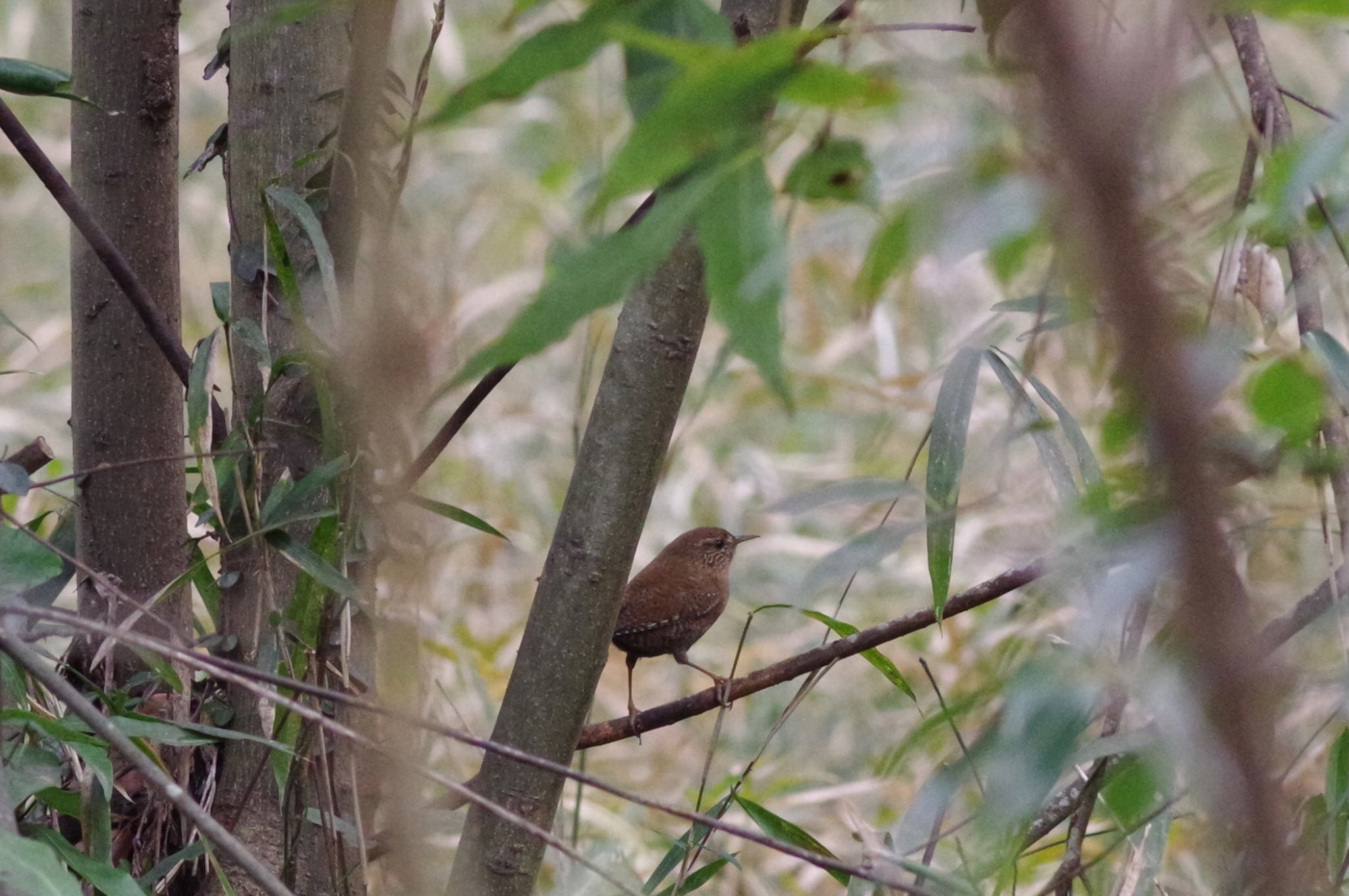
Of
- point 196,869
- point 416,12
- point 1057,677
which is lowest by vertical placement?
point 196,869

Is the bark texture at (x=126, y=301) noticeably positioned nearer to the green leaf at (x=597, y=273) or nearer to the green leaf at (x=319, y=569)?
the green leaf at (x=319, y=569)

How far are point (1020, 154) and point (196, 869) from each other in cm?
→ 128

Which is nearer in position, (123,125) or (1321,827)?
(1321,827)

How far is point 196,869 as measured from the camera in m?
1.39

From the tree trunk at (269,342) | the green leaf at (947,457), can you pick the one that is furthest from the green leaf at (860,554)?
the tree trunk at (269,342)

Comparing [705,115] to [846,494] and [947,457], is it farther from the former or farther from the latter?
[947,457]

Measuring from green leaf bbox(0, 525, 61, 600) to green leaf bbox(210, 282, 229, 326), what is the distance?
1.33ft

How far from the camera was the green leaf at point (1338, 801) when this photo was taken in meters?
1.16

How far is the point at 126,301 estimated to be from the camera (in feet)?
4.98

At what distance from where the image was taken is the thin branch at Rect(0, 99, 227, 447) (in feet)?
4.26

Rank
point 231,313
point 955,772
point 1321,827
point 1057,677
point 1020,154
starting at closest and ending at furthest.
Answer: point 1020,154
point 1057,677
point 955,772
point 1321,827
point 231,313

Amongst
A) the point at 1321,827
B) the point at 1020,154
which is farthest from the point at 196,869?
the point at 1020,154

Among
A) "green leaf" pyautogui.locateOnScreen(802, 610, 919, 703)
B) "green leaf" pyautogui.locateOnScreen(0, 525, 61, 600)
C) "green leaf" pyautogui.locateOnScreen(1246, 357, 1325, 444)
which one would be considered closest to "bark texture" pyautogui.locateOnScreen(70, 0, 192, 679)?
"green leaf" pyautogui.locateOnScreen(0, 525, 61, 600)

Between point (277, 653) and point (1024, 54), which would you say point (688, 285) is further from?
point (1024, 54)
